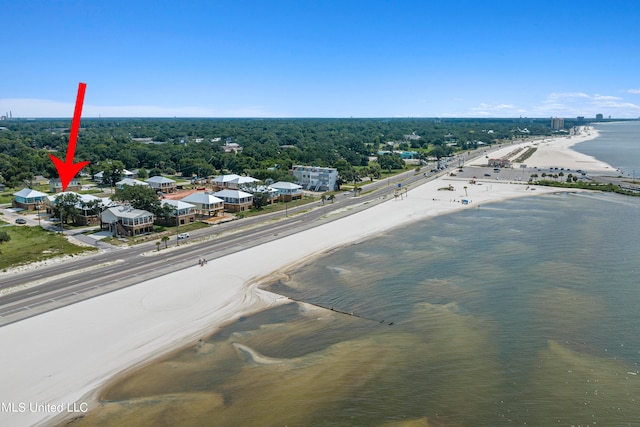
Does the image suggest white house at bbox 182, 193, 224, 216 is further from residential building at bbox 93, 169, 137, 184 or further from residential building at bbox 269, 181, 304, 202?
residential building at bbox 93, 169, 137, 184

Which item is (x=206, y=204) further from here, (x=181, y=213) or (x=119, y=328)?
(x=119, y=328)

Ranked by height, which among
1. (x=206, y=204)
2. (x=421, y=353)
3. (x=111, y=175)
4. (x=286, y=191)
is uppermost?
(x=111, y=175)

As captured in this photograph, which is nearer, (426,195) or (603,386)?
(603,386)

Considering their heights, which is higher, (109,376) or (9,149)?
(9,149)

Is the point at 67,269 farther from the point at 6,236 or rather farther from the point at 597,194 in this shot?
the point at 597,194

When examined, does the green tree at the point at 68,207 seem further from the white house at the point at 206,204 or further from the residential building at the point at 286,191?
the residential building at the point at 286,191

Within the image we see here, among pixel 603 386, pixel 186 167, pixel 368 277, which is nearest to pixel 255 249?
pixel 368 277

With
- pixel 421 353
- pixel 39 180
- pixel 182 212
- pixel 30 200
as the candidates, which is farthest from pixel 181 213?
pixel 39 180
